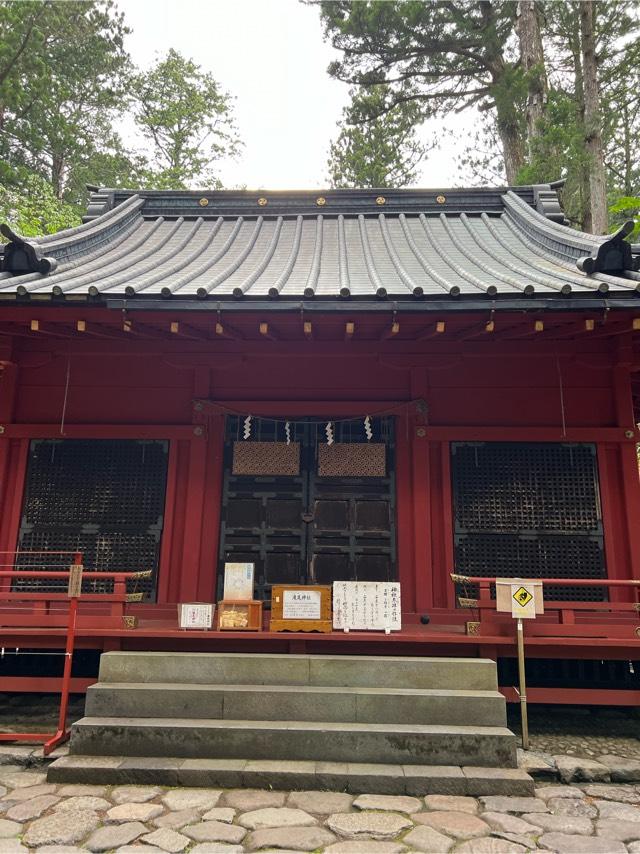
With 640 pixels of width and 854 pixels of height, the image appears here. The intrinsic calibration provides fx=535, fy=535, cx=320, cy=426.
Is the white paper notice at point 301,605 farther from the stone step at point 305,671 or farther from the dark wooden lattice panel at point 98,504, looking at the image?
the dark wooden lattice panel at point 98,504

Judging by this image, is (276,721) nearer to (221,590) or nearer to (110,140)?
(221,590)

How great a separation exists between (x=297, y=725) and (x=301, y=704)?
19cm

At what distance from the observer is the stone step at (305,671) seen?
4.98m

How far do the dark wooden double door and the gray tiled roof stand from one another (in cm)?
197

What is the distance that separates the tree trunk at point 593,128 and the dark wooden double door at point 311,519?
8901mm

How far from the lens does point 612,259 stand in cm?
551

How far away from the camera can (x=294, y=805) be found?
393cm

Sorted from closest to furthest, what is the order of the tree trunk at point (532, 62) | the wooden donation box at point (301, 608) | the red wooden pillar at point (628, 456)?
the wooden donation box at point (301, 608) < the red wooden pillar at point (628, 456) < the tree trunk at point (532, 62)

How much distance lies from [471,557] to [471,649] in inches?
51.2

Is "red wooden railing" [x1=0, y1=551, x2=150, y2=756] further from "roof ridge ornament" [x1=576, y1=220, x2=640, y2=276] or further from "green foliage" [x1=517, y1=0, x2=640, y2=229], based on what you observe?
"green foliage" [x1=517, y1=0, x2=640, y2=229]

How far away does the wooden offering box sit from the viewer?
214 inches

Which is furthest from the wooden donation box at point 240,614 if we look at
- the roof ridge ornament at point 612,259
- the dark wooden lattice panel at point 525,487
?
the roof ridge ornament at point 612,259

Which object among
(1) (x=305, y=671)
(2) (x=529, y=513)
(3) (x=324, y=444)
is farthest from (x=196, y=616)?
(2) (x=529, y=513)

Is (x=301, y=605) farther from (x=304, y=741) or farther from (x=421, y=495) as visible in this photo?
(x=421, y=495)
